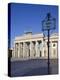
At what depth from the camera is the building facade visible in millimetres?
2682

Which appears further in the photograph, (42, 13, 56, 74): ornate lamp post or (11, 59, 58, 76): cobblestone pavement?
(42, 13, 56, 74): ornate lamp post

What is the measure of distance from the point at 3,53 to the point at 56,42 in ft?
2.43

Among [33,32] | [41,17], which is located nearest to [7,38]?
[33,32]

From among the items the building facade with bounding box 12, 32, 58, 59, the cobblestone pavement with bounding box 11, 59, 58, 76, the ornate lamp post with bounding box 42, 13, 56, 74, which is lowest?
the cobblestone pavement with bounding box 11, 59, 58, 76

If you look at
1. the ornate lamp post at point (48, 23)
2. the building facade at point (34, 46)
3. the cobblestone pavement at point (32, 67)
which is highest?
the ornate lamp post at point (48, 23)

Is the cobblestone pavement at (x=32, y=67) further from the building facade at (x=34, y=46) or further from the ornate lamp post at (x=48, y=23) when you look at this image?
the ornate lamp post at (x=48, y=23)

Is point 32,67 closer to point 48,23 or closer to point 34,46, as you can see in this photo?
point 34,46

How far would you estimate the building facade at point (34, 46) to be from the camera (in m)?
2.68

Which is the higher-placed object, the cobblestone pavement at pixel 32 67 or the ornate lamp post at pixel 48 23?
the ornate lamp post at pixel 48 23

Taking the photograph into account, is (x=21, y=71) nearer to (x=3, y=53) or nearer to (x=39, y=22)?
(x=3, y=53)

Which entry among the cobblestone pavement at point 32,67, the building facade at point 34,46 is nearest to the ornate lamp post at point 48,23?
the building facade at point 34,46

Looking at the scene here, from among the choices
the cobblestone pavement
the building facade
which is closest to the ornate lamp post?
the building facade

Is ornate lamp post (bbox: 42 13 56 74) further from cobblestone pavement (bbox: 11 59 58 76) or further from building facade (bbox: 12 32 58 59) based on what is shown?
cobblestone pavement (bbox: 11 59 58 76)

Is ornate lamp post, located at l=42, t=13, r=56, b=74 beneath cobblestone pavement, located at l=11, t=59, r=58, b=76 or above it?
above
